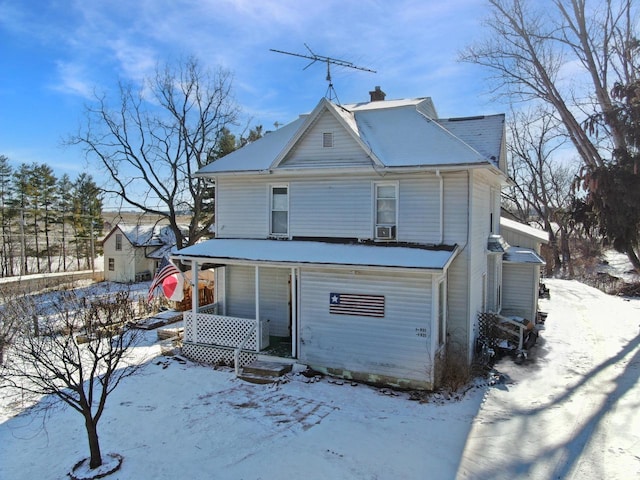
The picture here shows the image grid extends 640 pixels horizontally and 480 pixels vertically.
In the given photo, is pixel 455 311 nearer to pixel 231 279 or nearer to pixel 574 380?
pixel 574 380

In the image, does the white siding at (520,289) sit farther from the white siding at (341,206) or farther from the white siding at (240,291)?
the white siding at (240,291)

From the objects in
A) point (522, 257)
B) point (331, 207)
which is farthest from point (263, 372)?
point (522, 257)

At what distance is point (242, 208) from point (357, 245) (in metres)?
4.31

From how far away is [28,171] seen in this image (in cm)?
4400

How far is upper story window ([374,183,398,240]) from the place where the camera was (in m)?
12.9

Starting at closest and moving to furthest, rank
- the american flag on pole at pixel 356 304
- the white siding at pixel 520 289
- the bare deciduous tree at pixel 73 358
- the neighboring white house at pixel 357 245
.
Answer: the bare deciduous tree at pixel 73 358
the neighboring white house at pixel 357 245
the american flag on pole at pixel 356 304
the white siding at pixel 520 289

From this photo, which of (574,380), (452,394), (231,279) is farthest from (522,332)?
(231,279)

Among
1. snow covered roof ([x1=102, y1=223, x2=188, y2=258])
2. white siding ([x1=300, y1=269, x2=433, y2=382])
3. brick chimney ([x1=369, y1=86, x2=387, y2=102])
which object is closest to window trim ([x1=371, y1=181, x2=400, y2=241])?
white siding ([x1=300, y1=269, x2=433, y2=382])

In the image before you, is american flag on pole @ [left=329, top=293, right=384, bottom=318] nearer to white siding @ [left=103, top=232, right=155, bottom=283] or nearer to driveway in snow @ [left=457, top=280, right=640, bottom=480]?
driveway in snow @ [left=457, top=280, right=640, bottom=480]

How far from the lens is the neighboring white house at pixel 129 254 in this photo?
38.5 meters

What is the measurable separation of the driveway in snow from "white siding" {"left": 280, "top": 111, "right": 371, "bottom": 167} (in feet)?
24.1

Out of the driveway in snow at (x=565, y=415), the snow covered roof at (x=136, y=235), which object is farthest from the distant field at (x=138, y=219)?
the driveway in snow at (x=565, y=415)

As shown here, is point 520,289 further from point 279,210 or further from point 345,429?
point 345,429

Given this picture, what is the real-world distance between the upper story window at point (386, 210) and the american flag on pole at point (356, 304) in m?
2.01
